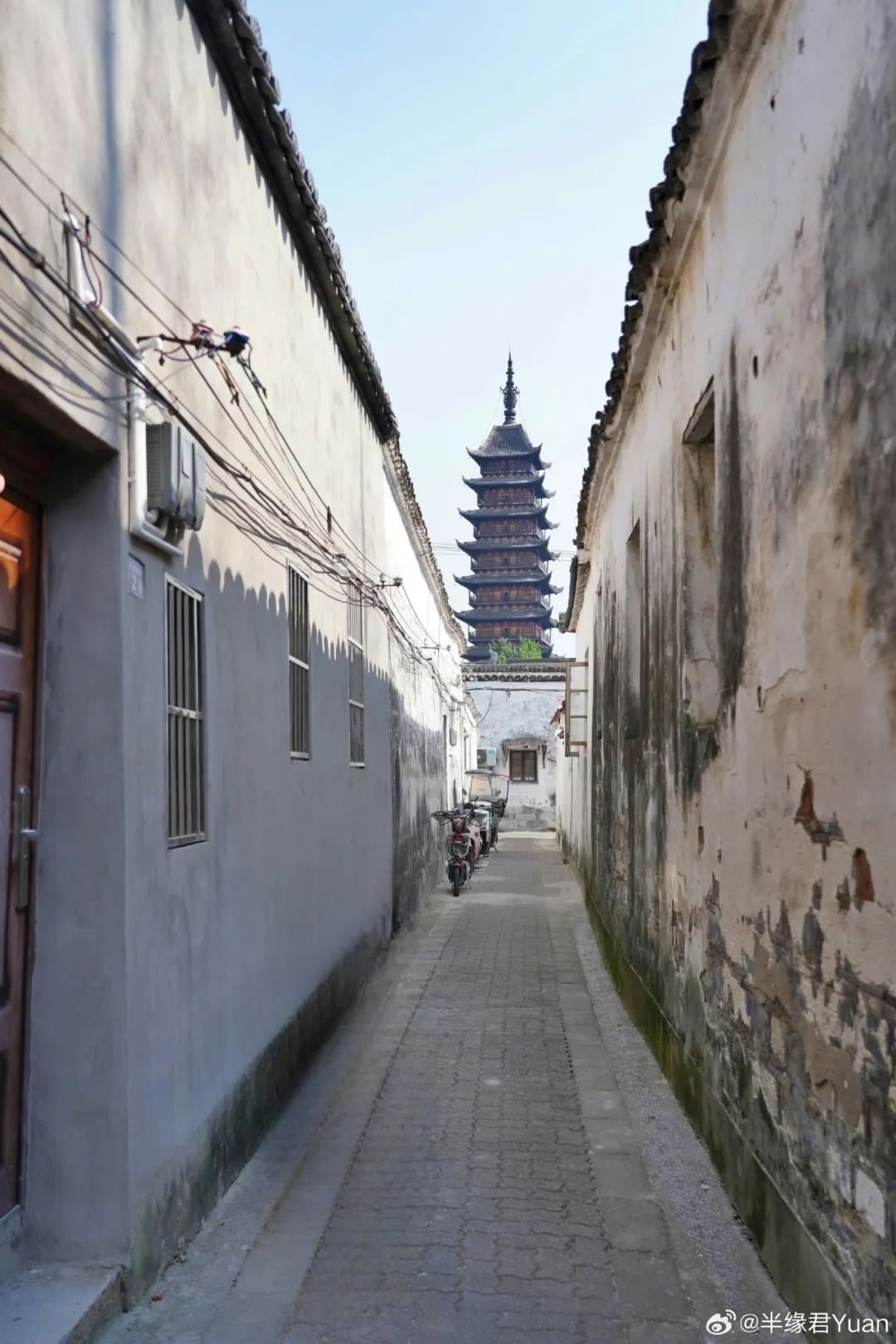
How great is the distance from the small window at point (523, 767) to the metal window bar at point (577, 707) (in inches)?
836

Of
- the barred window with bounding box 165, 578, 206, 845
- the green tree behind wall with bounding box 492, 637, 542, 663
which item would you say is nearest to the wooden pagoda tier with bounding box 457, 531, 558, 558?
the green tree behind wall with bounding box 492, 637, 542, 663

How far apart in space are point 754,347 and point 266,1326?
3598 mm

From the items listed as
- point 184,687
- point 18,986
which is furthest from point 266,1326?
point 184,687

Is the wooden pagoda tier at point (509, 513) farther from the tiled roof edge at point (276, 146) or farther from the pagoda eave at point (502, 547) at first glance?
the tiled roof edge at point (276, 146)

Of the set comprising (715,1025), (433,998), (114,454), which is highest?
(114,454)

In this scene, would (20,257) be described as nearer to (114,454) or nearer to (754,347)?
(114,454)

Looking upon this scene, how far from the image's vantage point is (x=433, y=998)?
8797 mm

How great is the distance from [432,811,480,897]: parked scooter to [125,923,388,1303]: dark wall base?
893 centimetres

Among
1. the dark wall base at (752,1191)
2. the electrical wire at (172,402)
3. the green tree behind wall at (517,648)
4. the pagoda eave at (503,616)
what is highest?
the pagoda eave at (503,616)

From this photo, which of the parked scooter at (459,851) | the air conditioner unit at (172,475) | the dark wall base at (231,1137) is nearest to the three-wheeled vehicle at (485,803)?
the parked scooter at (459,851)

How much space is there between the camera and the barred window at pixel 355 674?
28.3ft

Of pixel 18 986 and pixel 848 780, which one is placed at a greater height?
pixel 848 780

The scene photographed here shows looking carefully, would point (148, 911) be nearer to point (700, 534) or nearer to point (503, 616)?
point (700, 534)

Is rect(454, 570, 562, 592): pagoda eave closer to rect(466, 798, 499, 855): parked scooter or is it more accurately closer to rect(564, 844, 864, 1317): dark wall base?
rect(466, 798, 499, 855): parked scooter
